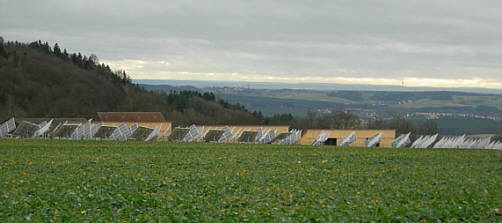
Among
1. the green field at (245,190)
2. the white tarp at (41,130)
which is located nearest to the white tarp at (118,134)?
the white tarp at (41,130)

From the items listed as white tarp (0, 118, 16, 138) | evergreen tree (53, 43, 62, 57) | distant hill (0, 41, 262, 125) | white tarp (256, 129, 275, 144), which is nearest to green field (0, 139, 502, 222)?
white tarp (0, 118, 16, 138)

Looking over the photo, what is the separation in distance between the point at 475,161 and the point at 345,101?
17960 centimetres

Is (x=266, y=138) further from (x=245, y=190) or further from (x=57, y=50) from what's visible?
(x=57, y=50)

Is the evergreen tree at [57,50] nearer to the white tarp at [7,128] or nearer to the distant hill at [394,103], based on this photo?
the distant hill at [394,103]

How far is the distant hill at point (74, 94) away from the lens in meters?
84.2

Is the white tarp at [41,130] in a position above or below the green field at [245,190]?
below

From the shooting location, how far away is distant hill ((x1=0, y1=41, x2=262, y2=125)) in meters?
84.2

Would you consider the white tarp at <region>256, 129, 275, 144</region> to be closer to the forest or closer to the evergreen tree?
the forest

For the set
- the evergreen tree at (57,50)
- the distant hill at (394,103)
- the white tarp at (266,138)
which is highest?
the evergreen tree at (57,50)

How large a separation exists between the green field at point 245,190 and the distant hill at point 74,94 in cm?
4825

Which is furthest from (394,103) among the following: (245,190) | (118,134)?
(245,190)

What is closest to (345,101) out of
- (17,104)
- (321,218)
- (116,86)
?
(116,86)

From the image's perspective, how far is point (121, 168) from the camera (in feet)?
59.7

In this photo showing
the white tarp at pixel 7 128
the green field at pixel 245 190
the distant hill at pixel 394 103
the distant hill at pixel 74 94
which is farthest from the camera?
the distant hill at pixel 394 103
